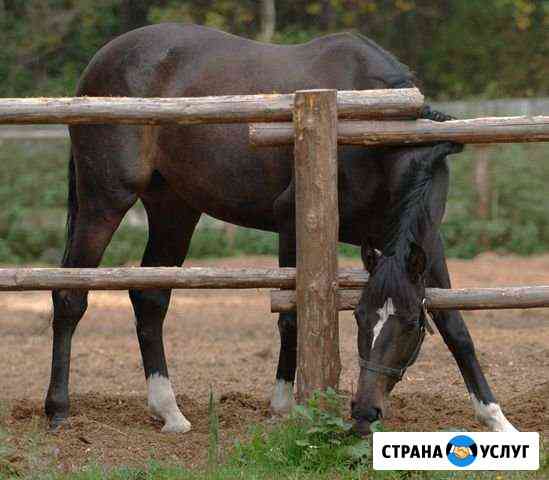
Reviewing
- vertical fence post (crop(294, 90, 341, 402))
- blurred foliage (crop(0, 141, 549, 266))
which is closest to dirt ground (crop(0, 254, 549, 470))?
vertical fence post (crop(294, 90, 341, 402))

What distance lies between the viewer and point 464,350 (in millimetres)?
4727

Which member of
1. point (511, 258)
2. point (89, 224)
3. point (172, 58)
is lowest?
point (511, 258)

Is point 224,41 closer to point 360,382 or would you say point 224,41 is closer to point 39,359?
point 360,382

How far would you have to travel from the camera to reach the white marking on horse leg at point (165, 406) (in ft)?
16.9

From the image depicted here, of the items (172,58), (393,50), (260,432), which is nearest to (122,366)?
(172,58)

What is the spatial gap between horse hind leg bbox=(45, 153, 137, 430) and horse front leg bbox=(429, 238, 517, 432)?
5.46 feet

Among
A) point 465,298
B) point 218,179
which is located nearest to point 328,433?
point 465,298

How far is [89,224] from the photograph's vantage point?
5.38 m

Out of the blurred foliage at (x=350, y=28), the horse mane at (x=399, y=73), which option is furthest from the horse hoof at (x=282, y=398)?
the blurred foliage at (x=350, y=28)

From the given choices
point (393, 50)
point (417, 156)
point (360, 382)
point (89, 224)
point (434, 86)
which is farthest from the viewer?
point (434, 86)

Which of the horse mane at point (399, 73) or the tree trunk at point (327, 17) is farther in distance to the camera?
the tree trunk at point (327, 17)

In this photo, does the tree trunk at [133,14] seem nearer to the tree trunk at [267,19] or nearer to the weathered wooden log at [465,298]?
the tree trunk at [267,19]

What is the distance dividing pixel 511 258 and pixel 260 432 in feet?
26.8

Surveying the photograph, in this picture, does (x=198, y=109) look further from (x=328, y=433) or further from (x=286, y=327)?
(x=328, y=433)
